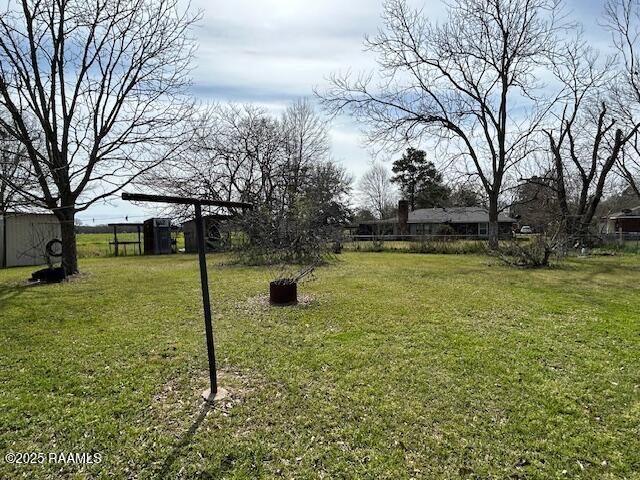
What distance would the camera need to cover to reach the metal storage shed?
13906 millimetres

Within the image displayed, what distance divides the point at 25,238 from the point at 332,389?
1554cm

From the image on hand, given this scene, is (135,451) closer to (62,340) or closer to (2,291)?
(62,340)

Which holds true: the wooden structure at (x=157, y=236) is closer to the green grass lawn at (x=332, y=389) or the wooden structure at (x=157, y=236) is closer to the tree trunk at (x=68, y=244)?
the tree trunk at (x=68, y=244)

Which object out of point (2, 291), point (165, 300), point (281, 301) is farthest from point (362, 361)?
point (2, 291)

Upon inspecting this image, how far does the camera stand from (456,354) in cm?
401

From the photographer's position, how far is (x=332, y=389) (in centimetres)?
324

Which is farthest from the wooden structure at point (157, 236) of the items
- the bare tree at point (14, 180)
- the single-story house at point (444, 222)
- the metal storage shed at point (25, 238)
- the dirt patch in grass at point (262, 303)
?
the single-story house at point (444, 222)

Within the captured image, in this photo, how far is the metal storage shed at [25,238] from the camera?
45.6 ft

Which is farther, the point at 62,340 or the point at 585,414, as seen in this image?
the point at 62,340

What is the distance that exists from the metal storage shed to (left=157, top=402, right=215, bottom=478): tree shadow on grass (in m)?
14.1

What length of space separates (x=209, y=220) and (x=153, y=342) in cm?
1338

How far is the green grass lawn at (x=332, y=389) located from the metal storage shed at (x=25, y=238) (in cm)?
921

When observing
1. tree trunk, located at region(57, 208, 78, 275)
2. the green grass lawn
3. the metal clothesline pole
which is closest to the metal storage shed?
tree trunk, located at region(57, 208, 78, 275)

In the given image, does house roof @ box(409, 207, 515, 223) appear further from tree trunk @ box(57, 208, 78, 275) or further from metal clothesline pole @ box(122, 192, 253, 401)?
metal clothesline pole @ box(122, 192, 253, 401)
